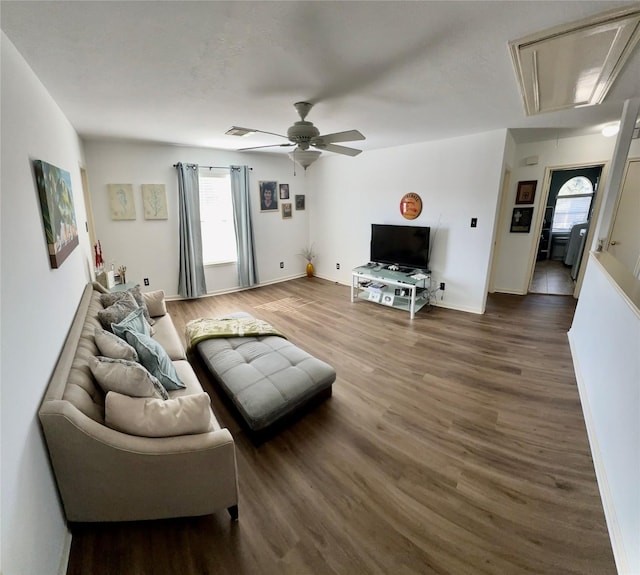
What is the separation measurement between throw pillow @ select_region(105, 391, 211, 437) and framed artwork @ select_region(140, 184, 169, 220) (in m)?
3.84

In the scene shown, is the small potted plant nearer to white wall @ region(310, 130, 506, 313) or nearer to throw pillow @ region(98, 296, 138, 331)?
white wall @ region(310, 130, 506, 313)

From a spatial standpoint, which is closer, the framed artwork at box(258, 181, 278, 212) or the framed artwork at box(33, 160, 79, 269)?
the framed artwork at box(33, 160, 79, 269)

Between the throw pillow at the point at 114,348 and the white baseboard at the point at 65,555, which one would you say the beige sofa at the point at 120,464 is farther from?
the throw pillow at the point at 114,348

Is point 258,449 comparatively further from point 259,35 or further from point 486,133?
point 486,133

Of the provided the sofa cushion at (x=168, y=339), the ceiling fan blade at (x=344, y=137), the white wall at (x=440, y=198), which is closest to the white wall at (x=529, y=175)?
the white wall at (x=440, y=198)

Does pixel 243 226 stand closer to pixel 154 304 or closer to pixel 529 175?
pixel 154 304

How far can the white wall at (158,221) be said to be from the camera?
13.6ft

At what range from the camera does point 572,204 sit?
7.65m

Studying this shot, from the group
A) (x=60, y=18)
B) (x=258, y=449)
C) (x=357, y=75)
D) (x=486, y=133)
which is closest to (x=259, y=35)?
(x=357, y=75)

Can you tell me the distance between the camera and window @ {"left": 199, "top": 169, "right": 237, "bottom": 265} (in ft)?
16.4

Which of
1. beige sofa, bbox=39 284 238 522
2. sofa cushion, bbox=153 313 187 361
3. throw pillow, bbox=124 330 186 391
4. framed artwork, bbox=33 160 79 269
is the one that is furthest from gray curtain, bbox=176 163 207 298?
beige sofa, bbox=39 284 238 522

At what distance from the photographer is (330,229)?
6.09m

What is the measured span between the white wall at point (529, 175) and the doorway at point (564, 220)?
138 cm

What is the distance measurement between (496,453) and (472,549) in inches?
28.1
